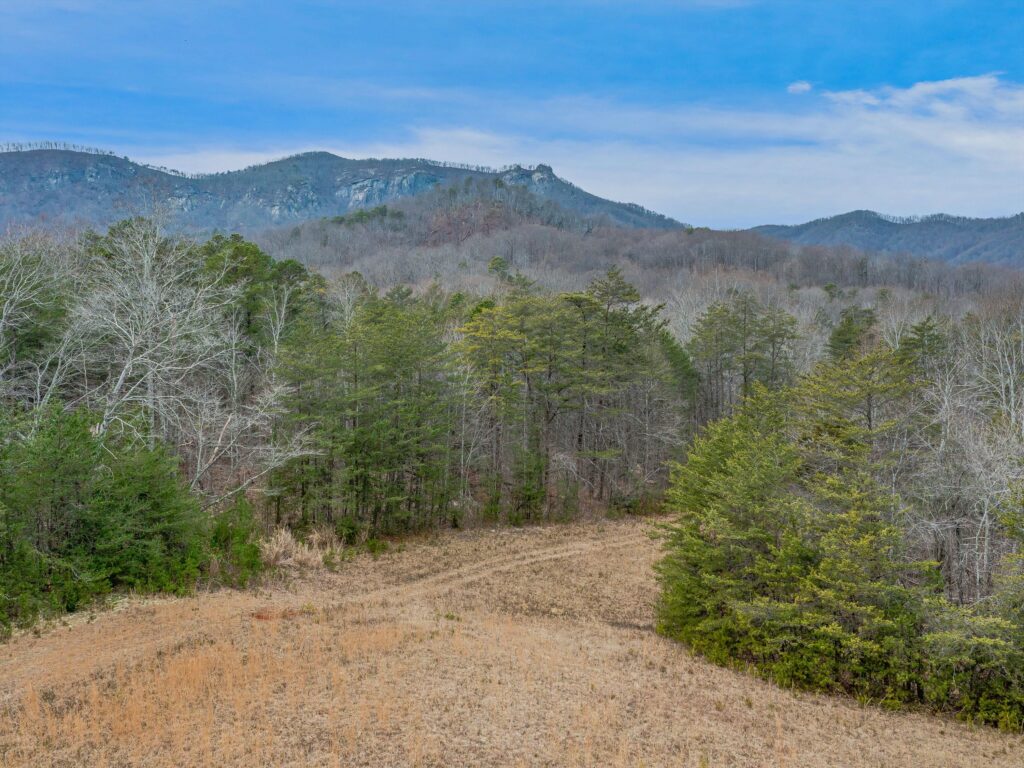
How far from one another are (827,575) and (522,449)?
16.2m

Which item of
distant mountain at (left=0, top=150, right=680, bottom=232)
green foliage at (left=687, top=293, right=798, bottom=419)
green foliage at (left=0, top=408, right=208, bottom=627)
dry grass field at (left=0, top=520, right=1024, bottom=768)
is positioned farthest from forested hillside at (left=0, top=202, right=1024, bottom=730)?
distant mountain at (left=0, top=150, right=680, bottom=232)

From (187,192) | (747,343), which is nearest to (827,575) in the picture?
(747,343)

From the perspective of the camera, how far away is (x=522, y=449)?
89.9 ft

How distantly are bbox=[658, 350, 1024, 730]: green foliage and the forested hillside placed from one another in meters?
0.07

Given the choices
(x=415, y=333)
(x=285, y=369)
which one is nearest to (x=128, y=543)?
(x=285, y=369)

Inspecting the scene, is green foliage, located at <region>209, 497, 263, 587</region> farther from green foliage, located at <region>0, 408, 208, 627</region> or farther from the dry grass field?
the dry grass field

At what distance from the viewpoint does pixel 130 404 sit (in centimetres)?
2098

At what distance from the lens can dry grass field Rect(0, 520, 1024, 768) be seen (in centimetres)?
849

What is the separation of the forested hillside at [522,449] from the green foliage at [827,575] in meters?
0.07

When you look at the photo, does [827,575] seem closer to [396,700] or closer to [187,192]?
[396,700]

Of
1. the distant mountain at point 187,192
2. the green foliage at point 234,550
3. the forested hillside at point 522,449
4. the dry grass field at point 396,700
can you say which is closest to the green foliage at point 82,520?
the forested hillside at point 522,449

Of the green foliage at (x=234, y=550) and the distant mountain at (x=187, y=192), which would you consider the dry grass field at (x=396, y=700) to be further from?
the distant mountain at (x=187, y=192)

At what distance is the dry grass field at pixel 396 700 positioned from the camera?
27.9 feet

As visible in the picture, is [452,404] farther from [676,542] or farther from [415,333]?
[676,542]
